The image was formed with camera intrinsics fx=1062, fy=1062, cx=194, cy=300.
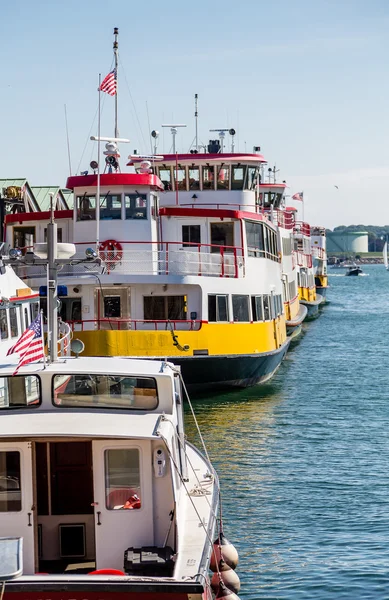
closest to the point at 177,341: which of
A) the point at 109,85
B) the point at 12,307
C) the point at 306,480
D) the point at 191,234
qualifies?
the point at 191,234

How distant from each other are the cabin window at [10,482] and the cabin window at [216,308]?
689 inches

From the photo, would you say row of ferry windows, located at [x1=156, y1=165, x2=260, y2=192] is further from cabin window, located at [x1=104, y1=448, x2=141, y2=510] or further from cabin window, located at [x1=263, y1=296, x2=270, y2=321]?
cabin window, located at [x1=104, y1=448, x2=141, y2=510]

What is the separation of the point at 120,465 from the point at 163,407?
1158 mm

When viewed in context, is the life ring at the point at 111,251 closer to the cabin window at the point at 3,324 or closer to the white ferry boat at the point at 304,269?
the cabin window at the point at 3,324

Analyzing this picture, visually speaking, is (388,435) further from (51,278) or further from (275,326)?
(51,278)

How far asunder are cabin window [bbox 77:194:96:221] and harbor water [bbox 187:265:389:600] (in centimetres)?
612

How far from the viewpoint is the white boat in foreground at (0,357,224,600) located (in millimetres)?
10750

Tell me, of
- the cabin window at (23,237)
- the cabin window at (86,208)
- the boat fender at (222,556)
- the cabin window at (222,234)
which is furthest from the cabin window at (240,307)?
the boat fender at (222,556)

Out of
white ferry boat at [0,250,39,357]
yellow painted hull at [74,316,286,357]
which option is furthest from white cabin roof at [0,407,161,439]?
yellow painted hull at [74,316,286,357]

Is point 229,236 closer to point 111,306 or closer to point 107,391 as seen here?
point 111,306

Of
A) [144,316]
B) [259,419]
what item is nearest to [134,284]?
[144,316]

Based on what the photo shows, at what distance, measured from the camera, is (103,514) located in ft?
38.1

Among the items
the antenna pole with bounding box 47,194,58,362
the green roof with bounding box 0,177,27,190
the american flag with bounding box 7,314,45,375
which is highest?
the green roof with bounding box 0,177,27,190

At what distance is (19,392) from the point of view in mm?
12664
